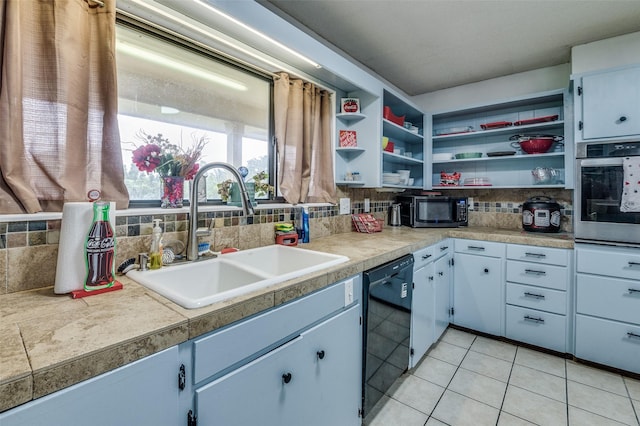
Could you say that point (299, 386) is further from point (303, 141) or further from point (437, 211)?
point (437, 211)

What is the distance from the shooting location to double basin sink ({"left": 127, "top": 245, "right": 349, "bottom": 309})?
97cm

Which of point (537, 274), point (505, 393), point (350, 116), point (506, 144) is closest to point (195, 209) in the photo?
point (350, 116)

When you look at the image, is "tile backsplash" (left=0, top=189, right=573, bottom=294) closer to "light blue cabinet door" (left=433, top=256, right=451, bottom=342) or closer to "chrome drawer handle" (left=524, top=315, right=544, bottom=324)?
"light blue cabinet door" (left=433, top=256, right=451, bottom=342)

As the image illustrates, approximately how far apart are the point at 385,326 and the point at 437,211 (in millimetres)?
1569

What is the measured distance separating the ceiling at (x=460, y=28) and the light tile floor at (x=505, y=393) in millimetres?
2401

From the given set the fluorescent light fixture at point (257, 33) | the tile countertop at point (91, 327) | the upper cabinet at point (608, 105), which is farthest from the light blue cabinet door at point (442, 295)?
the fluorescent light fixture at point (257, 33)

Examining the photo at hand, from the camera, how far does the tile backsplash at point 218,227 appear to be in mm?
996

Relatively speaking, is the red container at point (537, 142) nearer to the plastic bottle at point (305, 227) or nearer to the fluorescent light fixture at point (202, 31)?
the plastic bottle at point (305, 227)

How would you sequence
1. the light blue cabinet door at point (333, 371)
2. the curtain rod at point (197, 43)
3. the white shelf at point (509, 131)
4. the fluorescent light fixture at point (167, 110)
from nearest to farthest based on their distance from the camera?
the light blue cabinet door at point (333, 371) → the curtain rod at point (197, 43) → the fluorescent light fixture at point (167, 110) → the white shelf at point (509, 131)

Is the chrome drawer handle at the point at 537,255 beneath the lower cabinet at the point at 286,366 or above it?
above

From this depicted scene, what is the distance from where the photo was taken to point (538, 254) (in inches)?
89.2

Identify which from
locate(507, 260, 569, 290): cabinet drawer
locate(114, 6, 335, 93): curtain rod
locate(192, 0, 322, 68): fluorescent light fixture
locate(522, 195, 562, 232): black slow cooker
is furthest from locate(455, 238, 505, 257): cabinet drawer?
locate(192, 0, 322, 68): fluorescent light fixture

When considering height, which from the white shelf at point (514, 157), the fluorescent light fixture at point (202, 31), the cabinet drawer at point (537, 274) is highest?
the fluorescent light fixture at point (202, 31)

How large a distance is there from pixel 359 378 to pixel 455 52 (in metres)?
2.55
